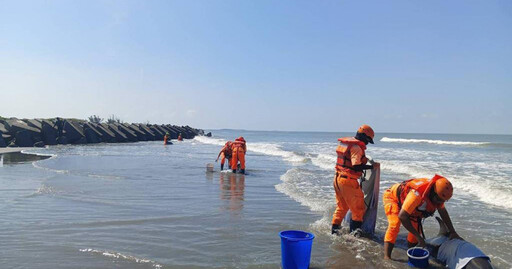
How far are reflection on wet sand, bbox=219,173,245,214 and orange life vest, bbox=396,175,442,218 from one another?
344 centimetres

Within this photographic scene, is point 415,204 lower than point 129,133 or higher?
lower

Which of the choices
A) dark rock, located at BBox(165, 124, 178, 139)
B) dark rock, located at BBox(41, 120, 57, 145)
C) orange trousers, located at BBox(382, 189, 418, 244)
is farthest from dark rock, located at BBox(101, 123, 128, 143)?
orange trousers, located at BBox(382, 189, 418, 244)

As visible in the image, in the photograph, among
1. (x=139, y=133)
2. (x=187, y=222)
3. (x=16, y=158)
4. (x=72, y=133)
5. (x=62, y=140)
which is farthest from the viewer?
(x=139, y=133)

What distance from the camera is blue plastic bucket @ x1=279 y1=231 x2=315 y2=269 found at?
12.8ft

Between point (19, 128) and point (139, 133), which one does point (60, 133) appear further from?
point (139, 133)

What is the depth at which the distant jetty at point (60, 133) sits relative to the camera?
2627cm

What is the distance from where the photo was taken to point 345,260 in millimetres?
4613

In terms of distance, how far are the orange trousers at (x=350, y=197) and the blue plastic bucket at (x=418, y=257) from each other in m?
1.13

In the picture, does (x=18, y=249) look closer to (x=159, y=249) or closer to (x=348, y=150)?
(x=159, y=249)

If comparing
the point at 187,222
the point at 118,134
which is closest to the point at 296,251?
the point at 187,222

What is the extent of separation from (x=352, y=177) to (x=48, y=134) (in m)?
30.2

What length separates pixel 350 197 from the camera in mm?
5367

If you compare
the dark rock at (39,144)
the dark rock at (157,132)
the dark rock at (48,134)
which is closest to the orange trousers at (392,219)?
the dark rock at (39,144)

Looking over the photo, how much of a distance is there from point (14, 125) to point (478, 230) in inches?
1202
